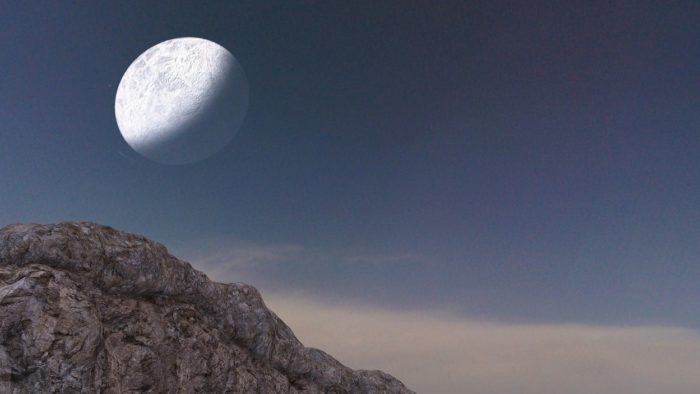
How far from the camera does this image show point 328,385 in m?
44.0

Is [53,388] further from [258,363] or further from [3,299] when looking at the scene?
[258,363]

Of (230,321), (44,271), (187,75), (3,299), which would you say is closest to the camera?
(3,299)

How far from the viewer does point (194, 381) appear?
33.3 m

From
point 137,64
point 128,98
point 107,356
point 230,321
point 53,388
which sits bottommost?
point 53,388

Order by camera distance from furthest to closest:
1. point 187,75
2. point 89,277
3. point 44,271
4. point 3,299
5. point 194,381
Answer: point 187,75 → point 194,381 → point 89,277 → point 44,271 → point 3,299

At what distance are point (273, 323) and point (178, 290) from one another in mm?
8610

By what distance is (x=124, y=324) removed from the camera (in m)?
30.5

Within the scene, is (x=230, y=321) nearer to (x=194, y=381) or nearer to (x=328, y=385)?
(x=194, y=381)

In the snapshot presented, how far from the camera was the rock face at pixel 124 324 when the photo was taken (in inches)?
998

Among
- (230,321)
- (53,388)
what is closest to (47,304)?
(53,388)

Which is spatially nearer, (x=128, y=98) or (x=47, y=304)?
(x=47, y=304)

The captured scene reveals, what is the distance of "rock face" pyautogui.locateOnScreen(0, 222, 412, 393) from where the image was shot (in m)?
25.4

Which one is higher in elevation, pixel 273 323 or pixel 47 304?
pixel 273 323

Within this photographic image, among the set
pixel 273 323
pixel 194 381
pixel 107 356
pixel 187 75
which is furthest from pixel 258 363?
pixel 187 75
